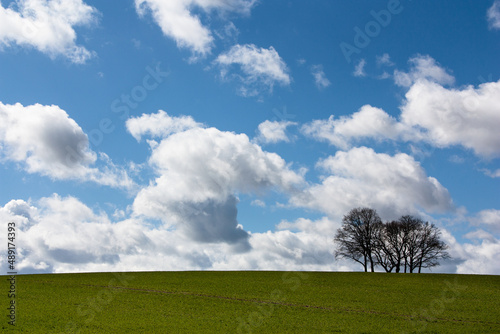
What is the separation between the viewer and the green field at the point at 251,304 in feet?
99.6

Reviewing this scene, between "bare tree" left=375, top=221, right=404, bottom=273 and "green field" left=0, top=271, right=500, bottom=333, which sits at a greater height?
"bare tree" left=375, top=221, right=404, bottom=273

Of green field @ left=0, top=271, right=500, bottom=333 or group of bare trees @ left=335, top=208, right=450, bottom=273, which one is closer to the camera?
green field @ left=0, top=271, right=500, bottom=333

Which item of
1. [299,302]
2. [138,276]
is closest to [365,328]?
[299,302]

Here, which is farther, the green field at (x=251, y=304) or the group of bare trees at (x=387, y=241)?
the group of bare trees at (x=387, y=241)

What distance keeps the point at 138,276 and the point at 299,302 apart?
2844 cm

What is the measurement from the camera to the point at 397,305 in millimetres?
40125

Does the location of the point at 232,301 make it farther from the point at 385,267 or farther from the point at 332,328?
the point at 385,267

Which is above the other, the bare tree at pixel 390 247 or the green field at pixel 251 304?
the bare tree at pixel 390 247

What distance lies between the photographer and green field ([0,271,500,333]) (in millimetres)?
30359

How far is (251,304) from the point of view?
128 ft

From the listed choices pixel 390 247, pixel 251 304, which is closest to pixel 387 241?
pixel 390 247

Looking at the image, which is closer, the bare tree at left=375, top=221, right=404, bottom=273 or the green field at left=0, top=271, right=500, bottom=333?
the green field at left=0, top=271, right=500, bottom=333

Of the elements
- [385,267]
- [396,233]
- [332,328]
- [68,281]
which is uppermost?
[396,233]

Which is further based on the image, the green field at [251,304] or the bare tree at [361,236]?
the bare tree at [361,236]
